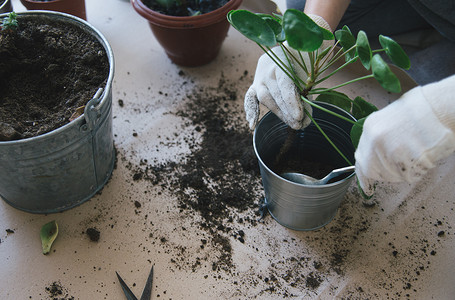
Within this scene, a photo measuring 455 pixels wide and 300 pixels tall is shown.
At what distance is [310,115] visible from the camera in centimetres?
106

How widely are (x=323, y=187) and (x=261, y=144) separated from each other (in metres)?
0.25

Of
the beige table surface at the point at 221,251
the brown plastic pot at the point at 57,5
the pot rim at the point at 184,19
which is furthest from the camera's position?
the brown plastic pot at the point at 57,5

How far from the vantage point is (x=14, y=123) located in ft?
3.63

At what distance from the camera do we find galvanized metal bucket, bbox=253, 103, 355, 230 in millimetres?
1106

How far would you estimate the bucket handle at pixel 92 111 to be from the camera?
1.07 meters

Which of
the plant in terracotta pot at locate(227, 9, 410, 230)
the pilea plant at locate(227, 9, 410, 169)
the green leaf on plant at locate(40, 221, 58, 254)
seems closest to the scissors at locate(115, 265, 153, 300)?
the green leaf on plant at locate(40, 221, 58, 254)

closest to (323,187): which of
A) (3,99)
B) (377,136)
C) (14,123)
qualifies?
(377,136)

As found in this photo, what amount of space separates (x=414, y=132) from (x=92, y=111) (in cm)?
78

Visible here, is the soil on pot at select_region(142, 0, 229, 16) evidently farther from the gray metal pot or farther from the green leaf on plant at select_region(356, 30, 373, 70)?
the green leaf on plant at select_region(356, 30, 373, 70)

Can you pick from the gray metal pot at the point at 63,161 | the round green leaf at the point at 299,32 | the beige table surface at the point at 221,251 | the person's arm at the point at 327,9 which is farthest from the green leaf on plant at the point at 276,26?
the beige table surface at the point at 221,251

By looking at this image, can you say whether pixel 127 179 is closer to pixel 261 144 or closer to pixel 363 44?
pixel 261 144

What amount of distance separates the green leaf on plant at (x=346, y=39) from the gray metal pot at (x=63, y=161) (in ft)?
2.02

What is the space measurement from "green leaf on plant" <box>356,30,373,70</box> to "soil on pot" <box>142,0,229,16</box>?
2.96 feet

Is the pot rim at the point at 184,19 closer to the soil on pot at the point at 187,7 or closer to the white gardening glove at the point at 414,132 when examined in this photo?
the soil on pot at the point at 187,7
